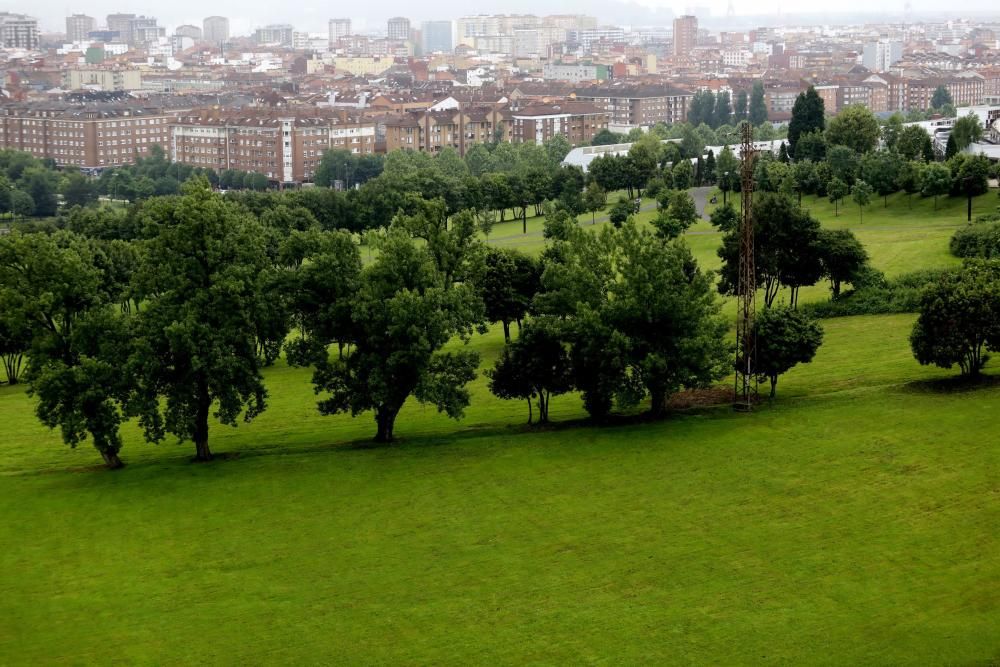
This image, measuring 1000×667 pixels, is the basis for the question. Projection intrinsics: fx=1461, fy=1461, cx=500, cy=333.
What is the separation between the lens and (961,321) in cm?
3678

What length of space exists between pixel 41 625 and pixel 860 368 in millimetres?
23631

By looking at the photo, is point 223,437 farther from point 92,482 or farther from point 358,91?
point 358,91

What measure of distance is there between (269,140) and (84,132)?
20713 mm

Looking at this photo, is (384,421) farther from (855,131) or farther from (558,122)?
(558,122)

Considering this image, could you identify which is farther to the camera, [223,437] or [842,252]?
[842,252]

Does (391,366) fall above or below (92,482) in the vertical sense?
above

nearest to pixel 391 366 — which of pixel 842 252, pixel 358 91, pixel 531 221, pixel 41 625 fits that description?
pixel 41 625

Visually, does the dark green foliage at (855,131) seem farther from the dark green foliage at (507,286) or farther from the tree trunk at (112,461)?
the tree trunk at (112,461)

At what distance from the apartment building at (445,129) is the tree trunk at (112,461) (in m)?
Result: 106

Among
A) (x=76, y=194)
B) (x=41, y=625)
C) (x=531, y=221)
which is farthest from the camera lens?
(x=76, y=194)

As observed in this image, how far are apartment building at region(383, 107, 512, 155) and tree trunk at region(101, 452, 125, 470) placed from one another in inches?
4167

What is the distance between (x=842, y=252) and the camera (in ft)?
161

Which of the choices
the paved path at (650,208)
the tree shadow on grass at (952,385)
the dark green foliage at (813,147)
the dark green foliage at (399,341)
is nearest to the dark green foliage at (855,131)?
the dark green foliage at (813,147)

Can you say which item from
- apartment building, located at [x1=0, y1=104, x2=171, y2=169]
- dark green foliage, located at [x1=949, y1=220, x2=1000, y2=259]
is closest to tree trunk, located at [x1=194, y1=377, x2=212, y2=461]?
dark green foliage, located at [x1=949, y1=220, x2=1000, y2=259]
